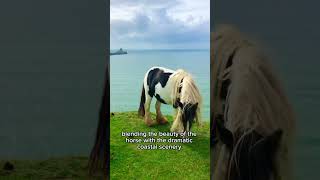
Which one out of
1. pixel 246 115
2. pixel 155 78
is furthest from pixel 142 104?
pixel 246 115

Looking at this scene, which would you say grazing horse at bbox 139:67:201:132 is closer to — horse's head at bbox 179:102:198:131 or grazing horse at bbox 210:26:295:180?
horse's head at bbox 179:102:198:131

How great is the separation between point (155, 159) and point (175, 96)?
2.18 ft

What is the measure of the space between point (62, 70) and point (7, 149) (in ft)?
3.26

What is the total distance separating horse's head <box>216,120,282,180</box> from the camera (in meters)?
5.08

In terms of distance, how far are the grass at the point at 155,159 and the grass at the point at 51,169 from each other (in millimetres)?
303

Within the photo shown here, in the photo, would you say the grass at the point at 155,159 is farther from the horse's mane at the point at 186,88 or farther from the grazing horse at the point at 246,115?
the horse's mane at the point at 186,88

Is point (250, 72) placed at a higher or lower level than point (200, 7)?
lower

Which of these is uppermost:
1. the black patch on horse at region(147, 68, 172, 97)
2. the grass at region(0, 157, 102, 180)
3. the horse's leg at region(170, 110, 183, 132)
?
the black patch on horse at region(147, 68, 172, 97)

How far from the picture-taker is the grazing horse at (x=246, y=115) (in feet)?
16.7

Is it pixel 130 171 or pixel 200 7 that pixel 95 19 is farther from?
pixel 130 171

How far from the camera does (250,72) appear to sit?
5141 mm

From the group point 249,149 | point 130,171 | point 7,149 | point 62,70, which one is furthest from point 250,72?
point 7,149

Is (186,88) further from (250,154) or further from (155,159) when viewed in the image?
(250,154)

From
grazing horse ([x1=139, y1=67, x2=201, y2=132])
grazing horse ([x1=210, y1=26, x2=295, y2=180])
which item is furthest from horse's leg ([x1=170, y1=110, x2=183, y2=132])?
grazing horse ([x1=210, y1=26, x2=295, y2=180])
